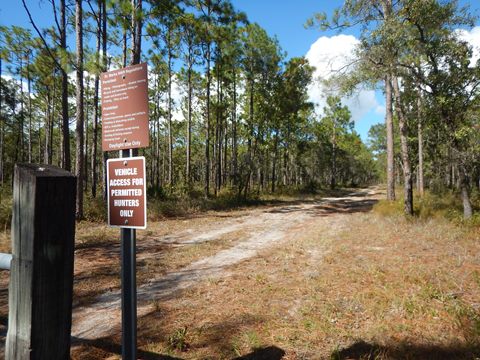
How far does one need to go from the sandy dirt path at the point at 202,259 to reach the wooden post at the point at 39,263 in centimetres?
254

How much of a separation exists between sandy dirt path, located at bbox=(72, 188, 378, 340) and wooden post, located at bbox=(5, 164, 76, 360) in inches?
99.9

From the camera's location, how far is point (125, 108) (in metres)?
2.33

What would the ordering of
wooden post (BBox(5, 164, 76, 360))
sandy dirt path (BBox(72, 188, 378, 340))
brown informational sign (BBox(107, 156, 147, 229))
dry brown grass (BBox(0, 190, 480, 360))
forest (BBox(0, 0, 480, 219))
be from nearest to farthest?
wooden post (BBox(5, 164, 76, 360))
brown informational sign (BBox(107, 156, 147, 229))
dry brown grass (BBox(0, 190, 480, 360))
sandy dirt path (BBox(72, 188, 378, 340))
forest (BBox(0, 0, 480, 219))

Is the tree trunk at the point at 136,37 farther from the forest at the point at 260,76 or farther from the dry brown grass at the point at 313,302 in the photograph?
the dry brown grass at the point at 313,302

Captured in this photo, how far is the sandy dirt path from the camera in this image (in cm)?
409

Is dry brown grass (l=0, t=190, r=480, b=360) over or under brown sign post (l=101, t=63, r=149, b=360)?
under

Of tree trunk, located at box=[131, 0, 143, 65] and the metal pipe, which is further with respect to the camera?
tree trunk, located at box=[131, 0, 143, 65]

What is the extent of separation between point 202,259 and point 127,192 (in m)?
5.12

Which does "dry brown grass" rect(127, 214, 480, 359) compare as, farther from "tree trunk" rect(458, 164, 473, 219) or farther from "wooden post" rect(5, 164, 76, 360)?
"tree trunk" rect(458, 164, 473, 219)

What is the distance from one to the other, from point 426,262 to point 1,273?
8354 mm

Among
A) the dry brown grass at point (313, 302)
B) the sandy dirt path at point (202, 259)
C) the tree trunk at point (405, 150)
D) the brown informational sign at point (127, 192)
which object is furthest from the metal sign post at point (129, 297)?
the tree trunk at point (405, 150)

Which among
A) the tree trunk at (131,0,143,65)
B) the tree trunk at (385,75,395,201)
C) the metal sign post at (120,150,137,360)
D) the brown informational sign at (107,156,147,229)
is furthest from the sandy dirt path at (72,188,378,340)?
the tree trunk at (131,0,143,65)

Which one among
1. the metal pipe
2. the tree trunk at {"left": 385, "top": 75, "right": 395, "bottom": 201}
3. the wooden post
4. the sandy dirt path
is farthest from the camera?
the tree trunk at {"left": 385, "top": 75, "right": 395, "bottom": 201}

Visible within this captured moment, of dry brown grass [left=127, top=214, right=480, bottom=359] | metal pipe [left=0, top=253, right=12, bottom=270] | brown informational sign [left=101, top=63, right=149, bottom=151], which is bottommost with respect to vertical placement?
dry brown grass [left=127, top=214, right=480, bottom=359]
